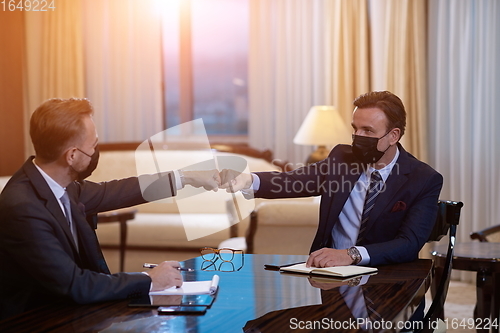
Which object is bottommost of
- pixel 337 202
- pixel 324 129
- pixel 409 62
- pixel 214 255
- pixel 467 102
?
pixel 214 255

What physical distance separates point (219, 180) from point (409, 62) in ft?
10.00

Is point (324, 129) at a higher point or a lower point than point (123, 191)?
higher

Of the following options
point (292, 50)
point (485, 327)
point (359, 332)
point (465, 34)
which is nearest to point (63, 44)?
point (292, 50)

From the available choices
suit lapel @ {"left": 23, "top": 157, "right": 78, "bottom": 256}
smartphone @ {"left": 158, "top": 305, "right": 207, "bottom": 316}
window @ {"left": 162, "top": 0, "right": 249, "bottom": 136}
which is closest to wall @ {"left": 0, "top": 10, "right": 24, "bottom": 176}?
window @ {"left": 162, "top": 0, "right": 249, "bottom": 136}

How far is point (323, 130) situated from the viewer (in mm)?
5141

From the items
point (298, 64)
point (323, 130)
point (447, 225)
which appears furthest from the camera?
point (298, 64)

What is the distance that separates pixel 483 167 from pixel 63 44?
4.30 m

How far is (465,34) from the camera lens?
4988mm

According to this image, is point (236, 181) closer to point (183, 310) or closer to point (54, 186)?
Result: point (54, 186)

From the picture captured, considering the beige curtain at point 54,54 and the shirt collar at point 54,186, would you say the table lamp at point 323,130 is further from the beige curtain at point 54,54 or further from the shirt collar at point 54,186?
the shirt collar at point 54,186

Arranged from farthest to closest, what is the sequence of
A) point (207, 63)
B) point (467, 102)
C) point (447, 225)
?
point (207, 63) → point (467, 102) → point (447, 225)

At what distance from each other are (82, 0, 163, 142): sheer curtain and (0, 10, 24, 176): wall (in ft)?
2.28

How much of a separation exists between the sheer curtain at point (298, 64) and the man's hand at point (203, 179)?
3044mm

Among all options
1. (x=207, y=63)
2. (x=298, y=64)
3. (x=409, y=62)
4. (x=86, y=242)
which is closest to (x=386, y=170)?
(x=86, y=242)
